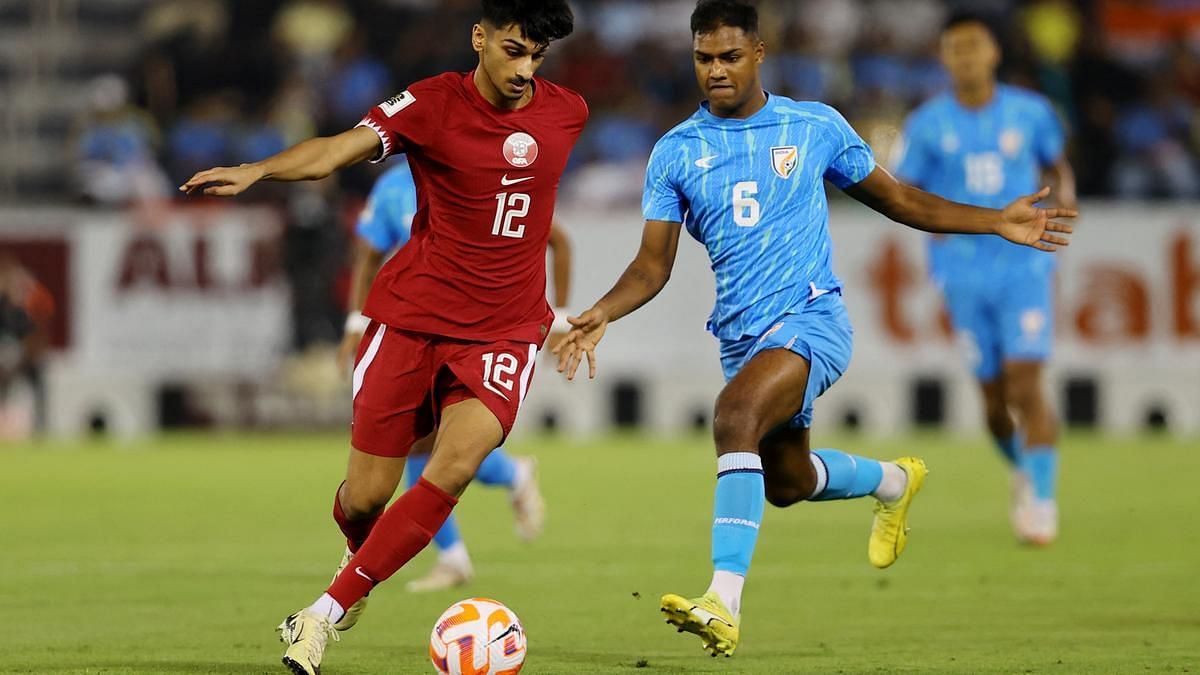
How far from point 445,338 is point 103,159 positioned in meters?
13.9

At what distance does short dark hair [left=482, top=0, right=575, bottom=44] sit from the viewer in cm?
695

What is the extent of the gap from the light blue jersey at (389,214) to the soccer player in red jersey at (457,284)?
2278mm

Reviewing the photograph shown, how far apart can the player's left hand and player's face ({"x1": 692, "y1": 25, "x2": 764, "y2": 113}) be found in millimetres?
1073

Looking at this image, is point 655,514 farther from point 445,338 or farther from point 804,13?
point 804,13

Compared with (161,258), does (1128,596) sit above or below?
below

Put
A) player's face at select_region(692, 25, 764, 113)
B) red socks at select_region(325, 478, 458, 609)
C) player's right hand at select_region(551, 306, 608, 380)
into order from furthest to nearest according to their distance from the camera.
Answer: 1. player's face at select_region(692, 25, 764, 113)
2. red socks at select_region(325, 478, 458, 609)
3. player's right hand at select_region(551, 306, 608, 380)

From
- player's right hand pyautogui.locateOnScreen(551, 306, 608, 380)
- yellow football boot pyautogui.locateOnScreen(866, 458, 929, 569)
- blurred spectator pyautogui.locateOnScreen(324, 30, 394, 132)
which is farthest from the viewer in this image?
blurred spectator pyautogui.locateOnScreen(324, 30, 394, 132)

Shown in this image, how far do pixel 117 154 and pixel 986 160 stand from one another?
37.4ft

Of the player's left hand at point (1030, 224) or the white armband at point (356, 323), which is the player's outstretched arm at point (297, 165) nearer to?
the player's left hand at point (1030, 224)

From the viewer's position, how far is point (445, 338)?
7.24m

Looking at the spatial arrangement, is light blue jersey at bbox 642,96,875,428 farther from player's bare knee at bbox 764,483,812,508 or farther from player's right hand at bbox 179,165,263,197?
player's right hand at bbox 179,165,263,197

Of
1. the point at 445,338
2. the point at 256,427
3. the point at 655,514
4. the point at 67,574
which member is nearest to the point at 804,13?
the point at 256,427

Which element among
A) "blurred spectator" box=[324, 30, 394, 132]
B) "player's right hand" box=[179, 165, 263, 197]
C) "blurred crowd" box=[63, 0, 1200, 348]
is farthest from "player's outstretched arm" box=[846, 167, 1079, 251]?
"blurred spectator" box=[324, 30, 394, 132]

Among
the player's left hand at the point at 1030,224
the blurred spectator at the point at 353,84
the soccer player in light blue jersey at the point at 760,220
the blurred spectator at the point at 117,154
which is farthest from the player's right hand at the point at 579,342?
the blurred spectator at the point at 353,84
